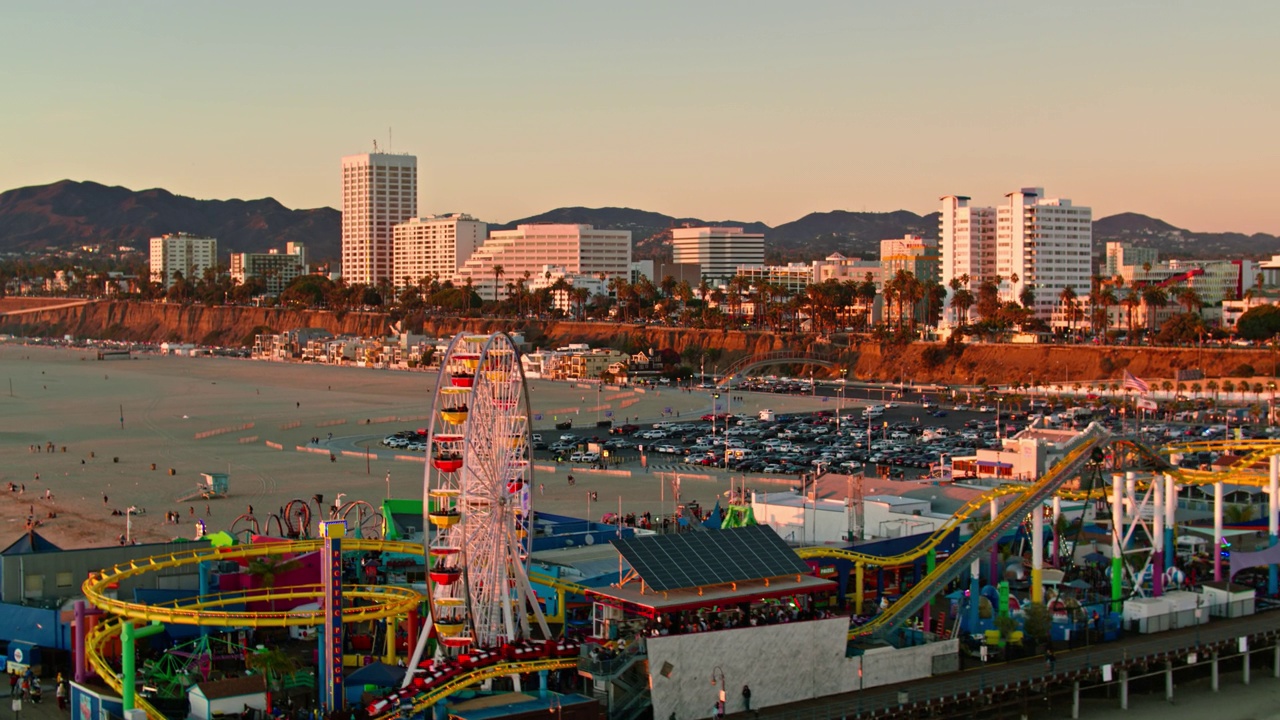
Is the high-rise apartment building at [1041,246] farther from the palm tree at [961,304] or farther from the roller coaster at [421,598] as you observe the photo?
the roller coaster at [421,598]

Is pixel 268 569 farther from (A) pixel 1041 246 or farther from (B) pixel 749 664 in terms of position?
(A) pixel 1041 246

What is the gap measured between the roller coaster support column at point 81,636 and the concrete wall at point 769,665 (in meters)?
10.8

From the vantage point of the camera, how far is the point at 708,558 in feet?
95.6

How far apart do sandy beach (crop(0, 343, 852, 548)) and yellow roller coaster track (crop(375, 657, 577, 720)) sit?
21.9 m

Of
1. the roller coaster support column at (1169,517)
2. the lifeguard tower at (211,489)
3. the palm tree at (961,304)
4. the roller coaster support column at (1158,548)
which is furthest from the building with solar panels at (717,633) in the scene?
the palm tree at (961,304)

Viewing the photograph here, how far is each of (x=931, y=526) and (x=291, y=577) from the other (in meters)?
17.2

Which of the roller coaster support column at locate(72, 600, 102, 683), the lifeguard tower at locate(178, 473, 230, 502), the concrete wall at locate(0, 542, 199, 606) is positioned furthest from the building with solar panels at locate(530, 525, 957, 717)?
the lifeguard tower at locate(178, 473, 230, 502)

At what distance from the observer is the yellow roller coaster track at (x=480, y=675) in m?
25.0

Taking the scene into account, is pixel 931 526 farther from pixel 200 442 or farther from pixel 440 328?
pixel 440 328

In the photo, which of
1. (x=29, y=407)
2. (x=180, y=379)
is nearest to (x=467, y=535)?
(x=29, y=407)

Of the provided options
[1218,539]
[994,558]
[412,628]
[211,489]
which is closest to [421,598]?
[412,628]

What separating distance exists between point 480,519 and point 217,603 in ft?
19.1

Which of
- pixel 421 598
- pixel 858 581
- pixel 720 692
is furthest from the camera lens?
pixel 858 581

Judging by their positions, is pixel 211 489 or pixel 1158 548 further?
pixel 211 489
